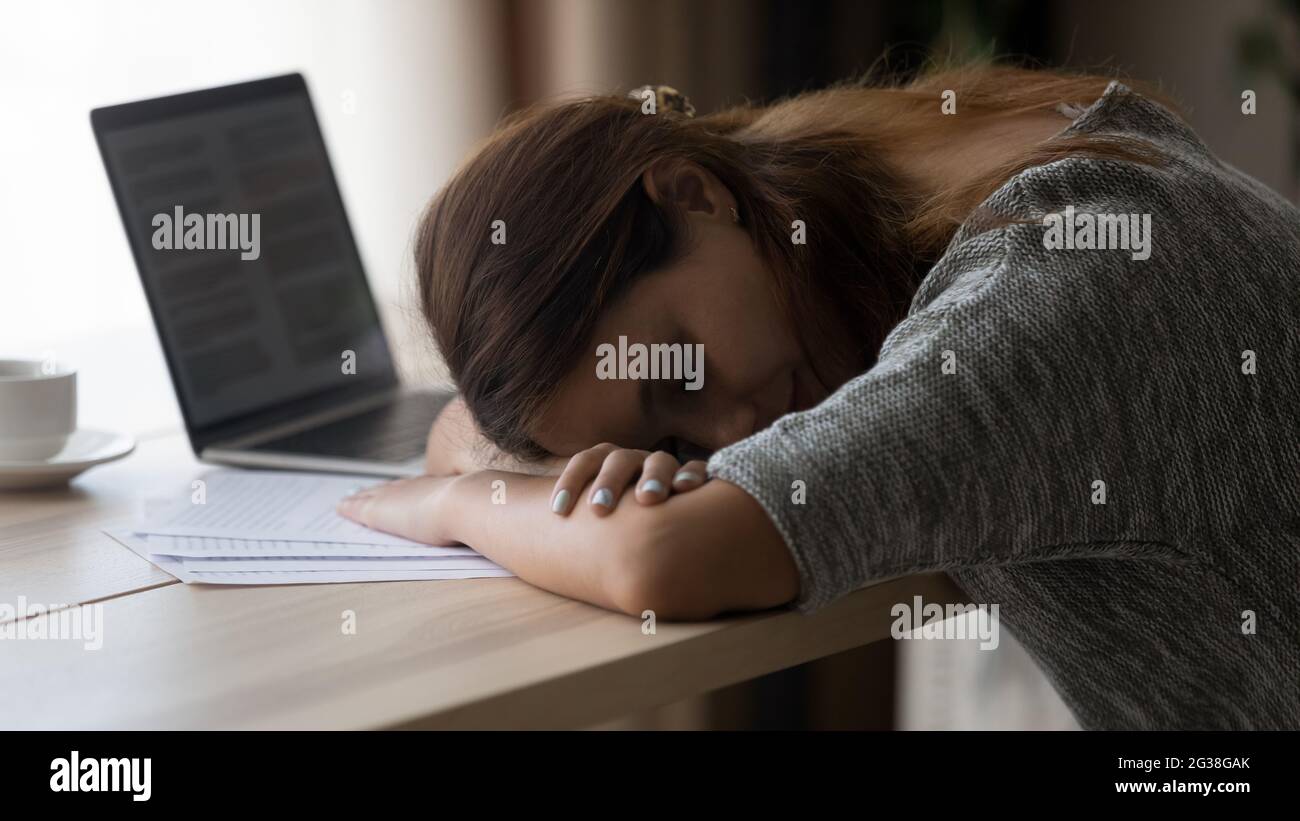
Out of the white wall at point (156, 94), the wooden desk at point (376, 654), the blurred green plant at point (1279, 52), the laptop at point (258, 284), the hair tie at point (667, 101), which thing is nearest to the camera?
the wooden desk at point (376, 654)

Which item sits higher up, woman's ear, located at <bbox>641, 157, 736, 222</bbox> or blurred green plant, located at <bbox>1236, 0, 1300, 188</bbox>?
blurred green plant, located at <bbox>1236, 0, 1300, 188</bbox>

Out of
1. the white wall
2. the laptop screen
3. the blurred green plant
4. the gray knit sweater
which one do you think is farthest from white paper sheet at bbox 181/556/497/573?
the blurred green plant

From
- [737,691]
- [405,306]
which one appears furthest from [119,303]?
[737,691]

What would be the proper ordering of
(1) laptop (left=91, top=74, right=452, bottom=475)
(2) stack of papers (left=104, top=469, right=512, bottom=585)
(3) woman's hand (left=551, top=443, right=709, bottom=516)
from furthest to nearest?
(1) laptop (left=91, top=74, right=452, bottom=475), (2) stack of papers (left=104, top=469, right=512, bottom=585), (3) woman's hand (left=551, top=443, right=709, bottom=516)

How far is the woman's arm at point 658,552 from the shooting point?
69 cm

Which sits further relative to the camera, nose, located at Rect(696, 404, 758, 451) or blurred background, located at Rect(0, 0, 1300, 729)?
blurred background, located at Rect(0, 0, 1300, 729)

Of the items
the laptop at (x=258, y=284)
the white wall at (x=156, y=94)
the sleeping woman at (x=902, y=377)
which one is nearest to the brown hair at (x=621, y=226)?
the sleeping woman at (x=902, y=377)

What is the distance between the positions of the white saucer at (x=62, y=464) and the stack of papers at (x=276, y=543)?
3.3 inches

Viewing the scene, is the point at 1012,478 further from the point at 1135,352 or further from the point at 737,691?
the point at 737,691

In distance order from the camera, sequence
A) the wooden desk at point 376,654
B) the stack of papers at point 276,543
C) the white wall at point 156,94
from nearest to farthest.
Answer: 1. the wooden desk at point 376,654
2. the stack of papers at point 276,543
3. the white wall at point 156,94

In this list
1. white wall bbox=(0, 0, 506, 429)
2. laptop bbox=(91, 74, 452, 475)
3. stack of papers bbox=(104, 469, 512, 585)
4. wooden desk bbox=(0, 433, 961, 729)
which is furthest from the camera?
white wall bbox=(0, 0, 506, 429)

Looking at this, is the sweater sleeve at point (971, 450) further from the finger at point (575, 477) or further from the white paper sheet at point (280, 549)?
the white paper sheet at point (280, 549)

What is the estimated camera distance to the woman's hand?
0.73m

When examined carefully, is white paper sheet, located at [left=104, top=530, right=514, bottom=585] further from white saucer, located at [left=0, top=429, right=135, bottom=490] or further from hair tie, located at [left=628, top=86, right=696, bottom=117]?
hair tie, located at [left=628, top=86, right=696, bottom=117]
